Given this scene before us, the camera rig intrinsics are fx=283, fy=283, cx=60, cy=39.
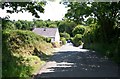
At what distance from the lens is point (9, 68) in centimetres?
1329

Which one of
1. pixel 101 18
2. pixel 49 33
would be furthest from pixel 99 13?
pixel 49 33

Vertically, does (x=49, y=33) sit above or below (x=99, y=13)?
below

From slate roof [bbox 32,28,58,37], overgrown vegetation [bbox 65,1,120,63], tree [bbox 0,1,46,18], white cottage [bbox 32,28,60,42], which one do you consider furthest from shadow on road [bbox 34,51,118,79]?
slate roof [bbox 32,28,58,37]

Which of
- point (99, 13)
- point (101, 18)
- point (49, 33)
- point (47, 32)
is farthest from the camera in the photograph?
point (47, 32)

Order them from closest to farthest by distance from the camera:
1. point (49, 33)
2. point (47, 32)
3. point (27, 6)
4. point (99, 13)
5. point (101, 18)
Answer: point (27, 6) → point (99, 13) → point (101, 18) → point (49, 33) → point (47, 32)

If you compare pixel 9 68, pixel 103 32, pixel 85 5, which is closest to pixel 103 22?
pixel 103 32

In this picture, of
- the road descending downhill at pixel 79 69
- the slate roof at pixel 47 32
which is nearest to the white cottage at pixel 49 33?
the slate roof at pixel 47 32

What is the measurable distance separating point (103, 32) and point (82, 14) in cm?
394

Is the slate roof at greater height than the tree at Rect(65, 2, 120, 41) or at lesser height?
lesser

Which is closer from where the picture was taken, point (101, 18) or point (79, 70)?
point (79, 70)

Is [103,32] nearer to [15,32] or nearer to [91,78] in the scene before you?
[15,32]

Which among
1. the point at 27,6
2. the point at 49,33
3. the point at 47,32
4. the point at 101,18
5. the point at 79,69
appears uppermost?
the point at 27,6

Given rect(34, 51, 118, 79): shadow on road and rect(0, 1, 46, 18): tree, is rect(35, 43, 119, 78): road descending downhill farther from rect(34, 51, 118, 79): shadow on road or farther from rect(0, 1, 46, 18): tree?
rect(0, 1, 46, 18): tree

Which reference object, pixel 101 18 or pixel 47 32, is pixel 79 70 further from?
pixel 47 32
